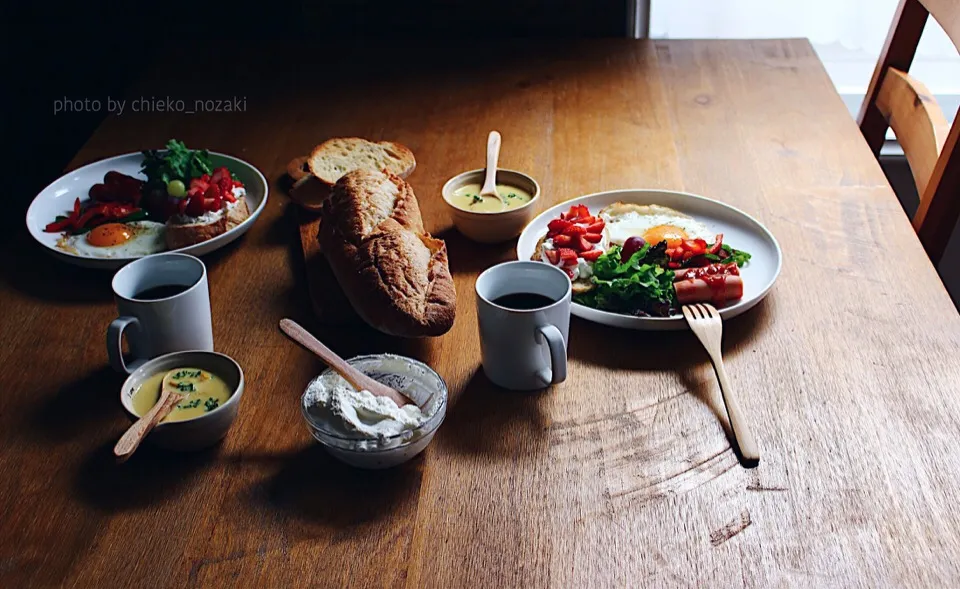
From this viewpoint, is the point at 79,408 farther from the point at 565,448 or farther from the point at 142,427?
the point at 565,448

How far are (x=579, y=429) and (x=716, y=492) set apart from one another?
197 mm

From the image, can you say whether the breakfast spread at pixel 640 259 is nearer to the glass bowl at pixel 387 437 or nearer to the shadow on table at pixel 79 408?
the glass bowl at pixel 387 437

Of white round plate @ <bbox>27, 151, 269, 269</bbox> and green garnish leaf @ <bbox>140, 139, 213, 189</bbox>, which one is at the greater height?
green garnish leaf @ <bbox>140, 139, 213, 189</bbox>

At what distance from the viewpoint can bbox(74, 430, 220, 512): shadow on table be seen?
1044 millimetres

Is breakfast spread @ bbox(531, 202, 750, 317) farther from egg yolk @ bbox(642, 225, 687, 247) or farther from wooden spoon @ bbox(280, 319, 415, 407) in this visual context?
wooden spoon @ bbox(280, 319, 415, 407)

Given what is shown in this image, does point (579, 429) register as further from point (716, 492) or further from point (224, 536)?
point (224, 536)

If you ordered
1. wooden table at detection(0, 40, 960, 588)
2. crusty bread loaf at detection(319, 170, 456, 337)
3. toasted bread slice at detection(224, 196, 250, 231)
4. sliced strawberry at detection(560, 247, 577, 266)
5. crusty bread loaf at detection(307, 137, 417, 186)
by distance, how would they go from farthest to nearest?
1. crusty bread loaf at detection(307, 137, 417, 186)
2. toasted bread slice at detection(224, 196, 250, 231)
3. sliced strawberry at detection(560, 247, 577, 266)
4. crusty bread loaf at detection(319, 170, 456, 337)
5. wooden table at detection(0, 40, 960, 588)

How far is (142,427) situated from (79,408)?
0.77 feet

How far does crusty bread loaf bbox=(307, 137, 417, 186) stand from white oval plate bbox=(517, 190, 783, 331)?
1.24 feet

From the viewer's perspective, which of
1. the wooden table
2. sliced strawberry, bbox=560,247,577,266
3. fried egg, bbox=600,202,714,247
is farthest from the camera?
fried egg, bbox=600,202,714,247

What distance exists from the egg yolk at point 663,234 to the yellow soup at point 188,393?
765mm

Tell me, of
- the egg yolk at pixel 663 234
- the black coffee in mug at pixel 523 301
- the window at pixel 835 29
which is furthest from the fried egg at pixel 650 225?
the window at pixel 835 29

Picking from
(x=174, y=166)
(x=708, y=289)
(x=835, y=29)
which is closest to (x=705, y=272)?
(x=708, y=289)

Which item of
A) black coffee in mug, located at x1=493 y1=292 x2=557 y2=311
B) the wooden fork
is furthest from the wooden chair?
black coffee in mug, located at x1=493 y1=292 x2=557 y2=311
